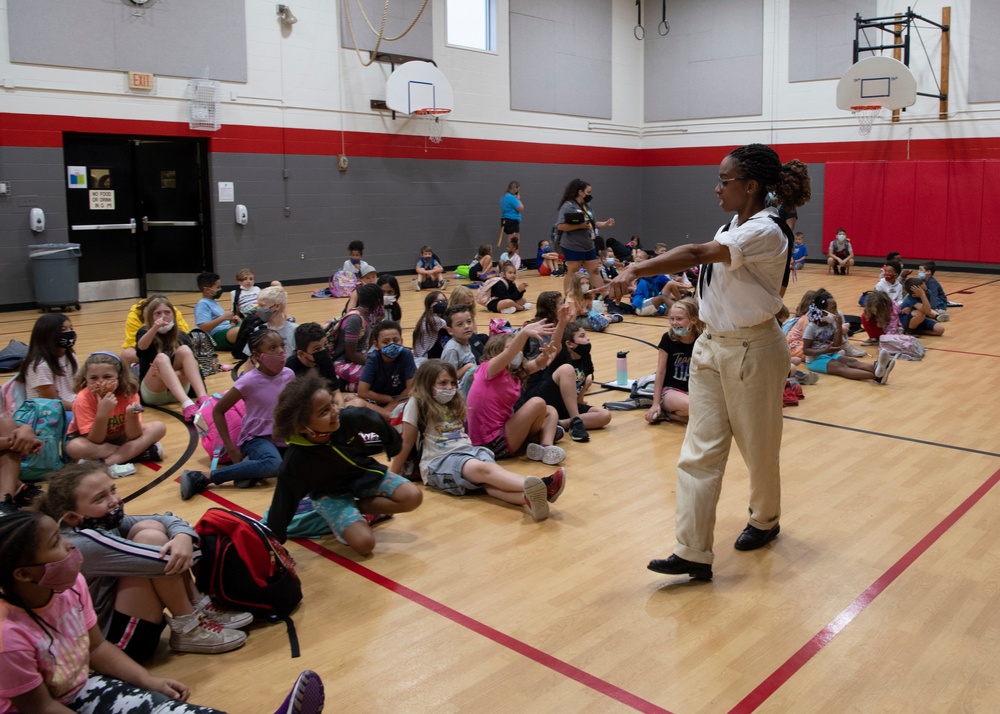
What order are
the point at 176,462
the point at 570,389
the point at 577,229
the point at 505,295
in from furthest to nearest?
the point at 505,295, the point at 577,229, the point at 570,389, the point at 176,462

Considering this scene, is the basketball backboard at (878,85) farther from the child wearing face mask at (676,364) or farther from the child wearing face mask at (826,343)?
the child wearing face mask at (676,364)

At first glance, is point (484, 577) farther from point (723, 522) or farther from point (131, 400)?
point (131, 400)

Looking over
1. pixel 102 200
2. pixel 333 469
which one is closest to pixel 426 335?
pixel 333 469

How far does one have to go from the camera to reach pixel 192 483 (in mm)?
4871

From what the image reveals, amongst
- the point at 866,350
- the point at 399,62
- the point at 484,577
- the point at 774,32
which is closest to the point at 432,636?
the point at 484,577

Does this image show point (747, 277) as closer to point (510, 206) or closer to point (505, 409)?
point (505, 409)

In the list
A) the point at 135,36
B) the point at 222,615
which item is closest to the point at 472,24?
the point at 135,36

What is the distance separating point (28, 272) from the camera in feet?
39.0

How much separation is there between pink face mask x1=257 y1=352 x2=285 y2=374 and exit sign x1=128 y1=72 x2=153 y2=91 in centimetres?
933

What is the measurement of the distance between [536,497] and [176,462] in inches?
101

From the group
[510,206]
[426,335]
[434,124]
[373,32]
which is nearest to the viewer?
[426,335]

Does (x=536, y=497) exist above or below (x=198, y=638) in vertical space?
above

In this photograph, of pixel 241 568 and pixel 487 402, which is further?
pixel 487 402

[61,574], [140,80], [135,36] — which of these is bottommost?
[61,574]
